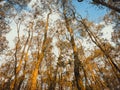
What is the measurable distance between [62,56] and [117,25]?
7.93 metres

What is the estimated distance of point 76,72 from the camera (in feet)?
34.6

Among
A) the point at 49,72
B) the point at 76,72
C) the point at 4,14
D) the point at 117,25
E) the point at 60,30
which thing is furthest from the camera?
the point at 49,72

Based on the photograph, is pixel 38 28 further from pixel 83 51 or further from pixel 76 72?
pixel 76 72

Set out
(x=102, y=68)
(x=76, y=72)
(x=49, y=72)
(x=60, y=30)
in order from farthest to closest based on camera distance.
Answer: (x=102, y=68) < (x=49, y=72) < (x=60, y=30) < (x=76, y=72)

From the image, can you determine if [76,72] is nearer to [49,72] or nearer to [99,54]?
[49,72]

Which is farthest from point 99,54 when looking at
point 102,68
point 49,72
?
point 49,72

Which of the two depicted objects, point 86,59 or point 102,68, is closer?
point 86,59

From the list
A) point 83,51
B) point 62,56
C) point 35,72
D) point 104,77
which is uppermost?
point 35,72

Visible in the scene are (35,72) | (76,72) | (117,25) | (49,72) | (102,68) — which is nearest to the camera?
(76,72)

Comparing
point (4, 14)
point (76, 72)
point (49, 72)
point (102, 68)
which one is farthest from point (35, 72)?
point (102, 68)

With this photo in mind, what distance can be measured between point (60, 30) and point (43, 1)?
4154 millimetres

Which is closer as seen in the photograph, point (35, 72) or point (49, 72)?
point (35, 72)

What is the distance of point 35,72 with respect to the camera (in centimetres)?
1369

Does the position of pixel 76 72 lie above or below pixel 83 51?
above
